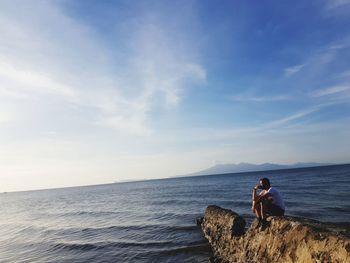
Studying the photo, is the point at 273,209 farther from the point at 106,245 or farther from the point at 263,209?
the point at 106,245

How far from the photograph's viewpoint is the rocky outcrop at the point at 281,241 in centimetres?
676

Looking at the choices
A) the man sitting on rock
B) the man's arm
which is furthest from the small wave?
the man's arm

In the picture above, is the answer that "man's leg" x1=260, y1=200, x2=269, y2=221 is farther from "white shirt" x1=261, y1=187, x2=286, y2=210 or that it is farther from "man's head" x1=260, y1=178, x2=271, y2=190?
"man's head" x1=260, y1=178, x2=271, y2=190

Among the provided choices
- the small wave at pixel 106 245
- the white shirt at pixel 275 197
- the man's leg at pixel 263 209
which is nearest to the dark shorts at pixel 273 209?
the white shirt at pixel 275 197

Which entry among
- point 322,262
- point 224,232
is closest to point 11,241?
point 224,232

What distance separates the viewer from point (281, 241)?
845cm

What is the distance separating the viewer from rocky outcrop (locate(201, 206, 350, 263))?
676 centimetres

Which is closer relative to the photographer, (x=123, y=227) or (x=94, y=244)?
(x=94, y=244)

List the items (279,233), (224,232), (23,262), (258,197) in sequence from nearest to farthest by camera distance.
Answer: (279,233), (258,197), (224,232), (23,262)

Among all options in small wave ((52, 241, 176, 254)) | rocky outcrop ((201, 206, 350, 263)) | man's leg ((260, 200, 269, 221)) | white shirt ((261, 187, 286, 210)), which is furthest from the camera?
small wave ((52, 241, 176, 254))

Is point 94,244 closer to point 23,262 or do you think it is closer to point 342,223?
point 23,262

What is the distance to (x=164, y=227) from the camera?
2097 centimetres

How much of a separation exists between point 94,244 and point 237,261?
11.0m

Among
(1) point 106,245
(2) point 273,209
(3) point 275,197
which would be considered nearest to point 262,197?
(3) point 275,197
